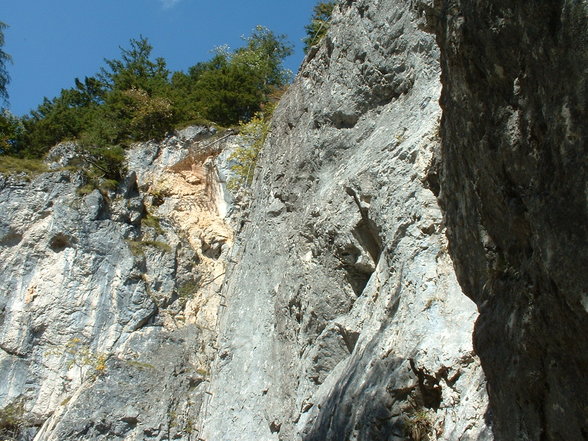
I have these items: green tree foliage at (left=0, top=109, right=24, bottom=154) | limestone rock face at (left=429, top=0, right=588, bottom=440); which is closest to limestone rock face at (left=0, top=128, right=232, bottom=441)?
green tree foliage at (left=0, top=109, right=24, bottom=154)

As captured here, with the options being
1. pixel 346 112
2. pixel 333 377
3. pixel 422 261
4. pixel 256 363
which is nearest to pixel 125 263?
pixel 256 363

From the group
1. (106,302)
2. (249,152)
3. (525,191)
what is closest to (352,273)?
(525,191)

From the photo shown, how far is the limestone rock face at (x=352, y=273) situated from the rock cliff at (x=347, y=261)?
0.11ft

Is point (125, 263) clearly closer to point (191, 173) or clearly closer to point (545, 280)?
point (191, 173)

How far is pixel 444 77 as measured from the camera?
3.99 metres

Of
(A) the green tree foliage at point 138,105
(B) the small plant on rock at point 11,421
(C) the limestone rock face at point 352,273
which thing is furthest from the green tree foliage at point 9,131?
(C) the limestone rock face at point 352,273

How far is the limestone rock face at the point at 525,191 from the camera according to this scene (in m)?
2.70

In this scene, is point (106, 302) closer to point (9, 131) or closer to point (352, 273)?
point (352, 273)

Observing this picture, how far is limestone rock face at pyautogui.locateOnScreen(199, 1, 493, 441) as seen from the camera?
5.70 m

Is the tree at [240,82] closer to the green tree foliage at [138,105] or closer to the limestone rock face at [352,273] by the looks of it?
the green tree foliage at [138,105]

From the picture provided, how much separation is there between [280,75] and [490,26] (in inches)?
881

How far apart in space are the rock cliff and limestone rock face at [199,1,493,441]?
0.03 m

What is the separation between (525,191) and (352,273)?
569cm

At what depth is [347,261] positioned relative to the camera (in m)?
8.78
